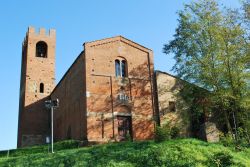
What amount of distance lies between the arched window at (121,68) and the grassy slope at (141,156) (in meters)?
10.7

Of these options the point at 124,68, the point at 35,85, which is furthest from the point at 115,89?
the point at 35,85

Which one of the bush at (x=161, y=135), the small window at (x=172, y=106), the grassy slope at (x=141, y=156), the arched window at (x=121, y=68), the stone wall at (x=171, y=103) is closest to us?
the grassy slope at (x=141, y=156)

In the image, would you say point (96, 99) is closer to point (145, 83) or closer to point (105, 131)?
point (105, 131)

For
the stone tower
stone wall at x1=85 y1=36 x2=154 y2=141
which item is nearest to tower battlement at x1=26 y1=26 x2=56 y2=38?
the stone tower

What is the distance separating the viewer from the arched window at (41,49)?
45062 millimetres

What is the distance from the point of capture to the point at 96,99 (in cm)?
2956

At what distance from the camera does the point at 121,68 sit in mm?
31938

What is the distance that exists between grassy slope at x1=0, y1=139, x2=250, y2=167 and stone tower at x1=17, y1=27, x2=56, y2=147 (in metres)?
18.9

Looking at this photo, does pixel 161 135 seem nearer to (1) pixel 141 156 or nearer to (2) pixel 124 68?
(1) pixel 141 156

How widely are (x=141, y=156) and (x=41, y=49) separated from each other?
29620 millimetres

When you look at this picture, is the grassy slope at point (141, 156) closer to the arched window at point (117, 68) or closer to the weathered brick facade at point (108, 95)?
the weathered brick facade at point (108, 95)

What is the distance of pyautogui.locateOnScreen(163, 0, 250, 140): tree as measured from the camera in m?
26.2

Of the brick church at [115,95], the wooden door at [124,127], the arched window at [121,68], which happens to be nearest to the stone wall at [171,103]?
the brick church at [115,95]

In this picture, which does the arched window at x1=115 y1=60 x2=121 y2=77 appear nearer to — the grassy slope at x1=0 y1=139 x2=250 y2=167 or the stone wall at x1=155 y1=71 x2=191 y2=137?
the stone wall at x1=155 y1=71 x2=191 y2=137
